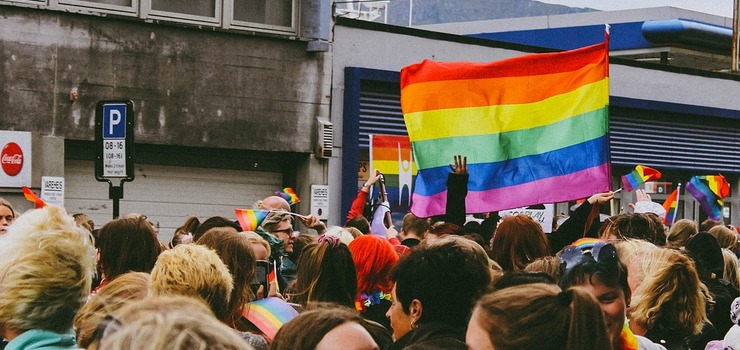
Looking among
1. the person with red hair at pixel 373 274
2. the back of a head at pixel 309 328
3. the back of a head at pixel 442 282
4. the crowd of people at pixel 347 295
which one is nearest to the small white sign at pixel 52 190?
the crowd of people at pixel 347 295

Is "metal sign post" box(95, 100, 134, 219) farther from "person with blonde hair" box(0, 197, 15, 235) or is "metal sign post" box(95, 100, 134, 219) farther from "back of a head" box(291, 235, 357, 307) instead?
"back of a head" box(291, 235, 357, 307)

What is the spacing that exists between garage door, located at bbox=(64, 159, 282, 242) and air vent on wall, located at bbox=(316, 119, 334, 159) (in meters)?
0.98

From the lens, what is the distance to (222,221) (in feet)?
27.4

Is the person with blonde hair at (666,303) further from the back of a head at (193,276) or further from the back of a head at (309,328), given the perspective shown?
the back of a head at (309,328)

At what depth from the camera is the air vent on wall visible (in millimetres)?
18578

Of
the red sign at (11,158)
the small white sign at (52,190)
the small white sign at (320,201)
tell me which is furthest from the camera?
the small white sign at (320,201)

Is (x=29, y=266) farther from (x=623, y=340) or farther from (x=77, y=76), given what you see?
(x=77, y=76)

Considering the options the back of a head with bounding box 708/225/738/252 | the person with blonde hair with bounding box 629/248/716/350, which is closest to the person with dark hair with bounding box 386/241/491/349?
the person with blonde hair with bounding box 629/248/716/350

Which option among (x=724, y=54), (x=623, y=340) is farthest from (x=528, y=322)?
(x=724, y=54)

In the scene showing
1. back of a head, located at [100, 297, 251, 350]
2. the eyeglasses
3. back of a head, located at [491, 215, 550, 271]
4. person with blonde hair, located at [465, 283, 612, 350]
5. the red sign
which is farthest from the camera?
the red sign

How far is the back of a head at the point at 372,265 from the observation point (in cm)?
659

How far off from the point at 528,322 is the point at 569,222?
17.0ft

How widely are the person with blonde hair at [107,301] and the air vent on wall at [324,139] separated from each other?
13.5 meters

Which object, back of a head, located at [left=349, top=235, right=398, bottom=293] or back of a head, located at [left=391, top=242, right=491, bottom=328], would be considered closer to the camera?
back of a head, located at [left=391, top=242, right=491, bottom=328]
